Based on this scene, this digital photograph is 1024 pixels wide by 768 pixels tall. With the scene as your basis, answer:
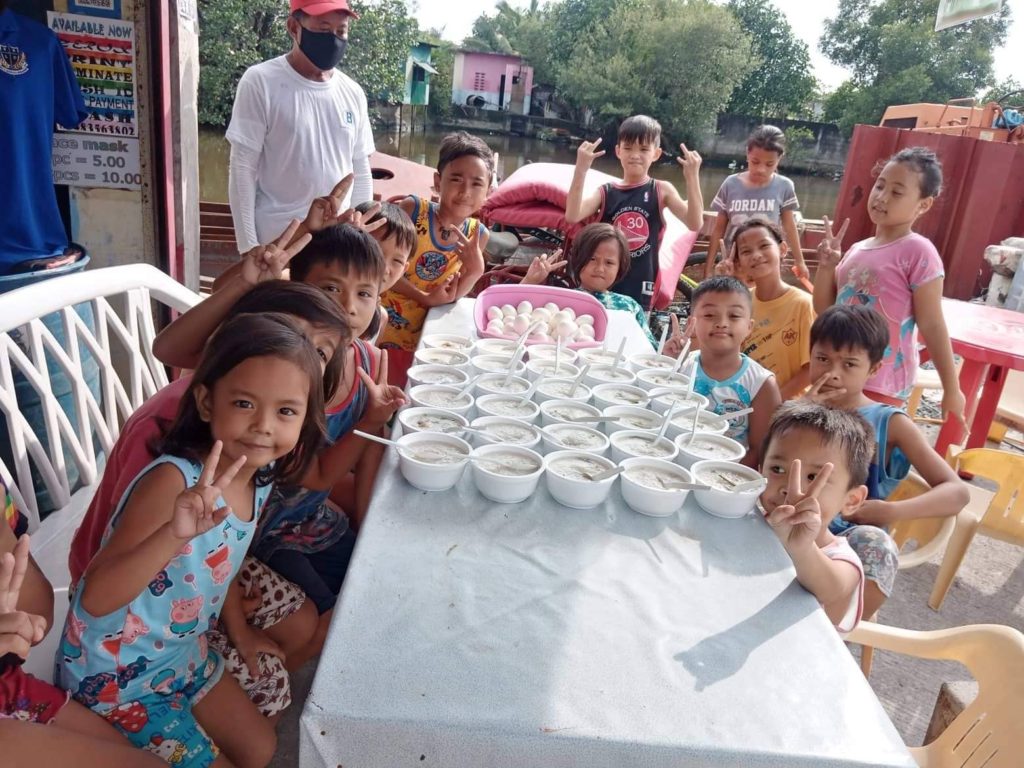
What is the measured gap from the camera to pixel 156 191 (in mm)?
3256

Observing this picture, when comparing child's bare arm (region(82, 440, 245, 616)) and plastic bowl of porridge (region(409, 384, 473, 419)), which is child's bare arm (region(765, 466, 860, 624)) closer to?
plastic bowl of porridge (region(409, 384, 473, 419))

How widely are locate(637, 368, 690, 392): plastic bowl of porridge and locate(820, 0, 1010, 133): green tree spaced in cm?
3436

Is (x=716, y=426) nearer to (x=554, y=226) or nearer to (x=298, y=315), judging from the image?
(x=298, y=315)

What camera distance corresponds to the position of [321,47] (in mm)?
3131

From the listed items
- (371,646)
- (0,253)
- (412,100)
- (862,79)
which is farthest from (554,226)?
(862,79)

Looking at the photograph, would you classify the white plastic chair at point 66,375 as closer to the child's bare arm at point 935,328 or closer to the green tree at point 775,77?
the child's bare arm at point 935,328

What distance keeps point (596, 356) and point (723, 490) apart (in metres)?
0.93

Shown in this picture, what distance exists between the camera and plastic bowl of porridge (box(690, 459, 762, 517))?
148cm

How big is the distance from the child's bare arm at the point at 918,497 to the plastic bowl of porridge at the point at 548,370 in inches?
36.2

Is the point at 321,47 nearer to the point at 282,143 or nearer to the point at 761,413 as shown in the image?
the point at 282,143

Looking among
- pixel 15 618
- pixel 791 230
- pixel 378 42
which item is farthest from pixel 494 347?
pixel 378 42

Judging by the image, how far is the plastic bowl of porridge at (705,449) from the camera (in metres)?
1.65

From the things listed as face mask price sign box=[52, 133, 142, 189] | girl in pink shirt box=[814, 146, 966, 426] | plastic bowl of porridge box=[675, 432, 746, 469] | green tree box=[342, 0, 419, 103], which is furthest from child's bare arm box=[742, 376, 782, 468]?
green tree box=[342, 0, 419, 103]

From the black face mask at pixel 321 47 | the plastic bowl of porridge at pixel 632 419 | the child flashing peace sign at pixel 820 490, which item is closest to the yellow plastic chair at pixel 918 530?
the child flashing peace sign at pixel 820 490
